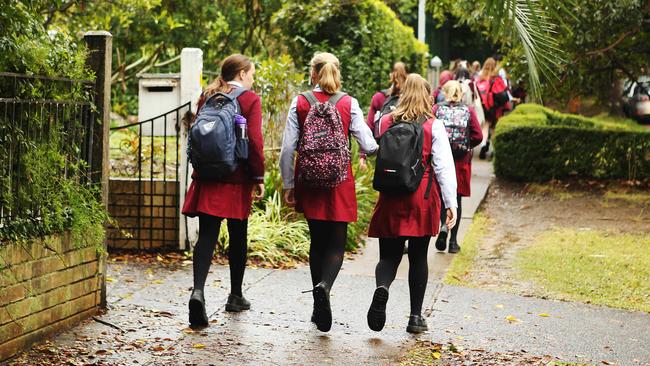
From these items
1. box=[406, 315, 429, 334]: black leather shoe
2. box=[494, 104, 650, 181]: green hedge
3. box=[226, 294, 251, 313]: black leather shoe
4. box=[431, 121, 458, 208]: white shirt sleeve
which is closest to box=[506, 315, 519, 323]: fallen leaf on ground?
box=[406, 315, 429, 334]: black leather shoe

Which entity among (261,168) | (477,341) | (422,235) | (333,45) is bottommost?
(477,341)

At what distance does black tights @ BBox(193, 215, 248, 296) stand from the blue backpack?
362 mm

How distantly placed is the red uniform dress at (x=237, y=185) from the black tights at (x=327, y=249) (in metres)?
0.49

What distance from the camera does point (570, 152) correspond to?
15.0 m

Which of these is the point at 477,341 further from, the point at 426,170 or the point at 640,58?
the point at 640,58

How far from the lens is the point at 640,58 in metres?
15.4

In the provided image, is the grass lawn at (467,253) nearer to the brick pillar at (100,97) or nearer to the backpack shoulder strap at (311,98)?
the backpack shoulder strap at (311,98)

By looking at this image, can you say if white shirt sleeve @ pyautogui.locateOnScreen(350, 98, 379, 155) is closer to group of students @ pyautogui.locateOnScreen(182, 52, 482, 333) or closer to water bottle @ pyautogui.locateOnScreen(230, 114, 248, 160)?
group of students @ pyautogui.locateOnScreen(182, 52, 482, 333)

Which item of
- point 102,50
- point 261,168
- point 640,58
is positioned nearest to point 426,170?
point 261,168

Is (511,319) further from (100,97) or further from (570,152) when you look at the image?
(570,152)

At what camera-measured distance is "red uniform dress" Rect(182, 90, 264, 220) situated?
252 inches

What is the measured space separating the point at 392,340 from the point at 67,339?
1.99 meters

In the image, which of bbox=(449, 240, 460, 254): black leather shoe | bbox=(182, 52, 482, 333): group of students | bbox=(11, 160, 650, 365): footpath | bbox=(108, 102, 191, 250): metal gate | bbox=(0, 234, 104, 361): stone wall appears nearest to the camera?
bbox=(0, 234, 104, 361): stone wall

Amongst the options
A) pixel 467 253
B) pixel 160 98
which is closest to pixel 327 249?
pixel 160 98
